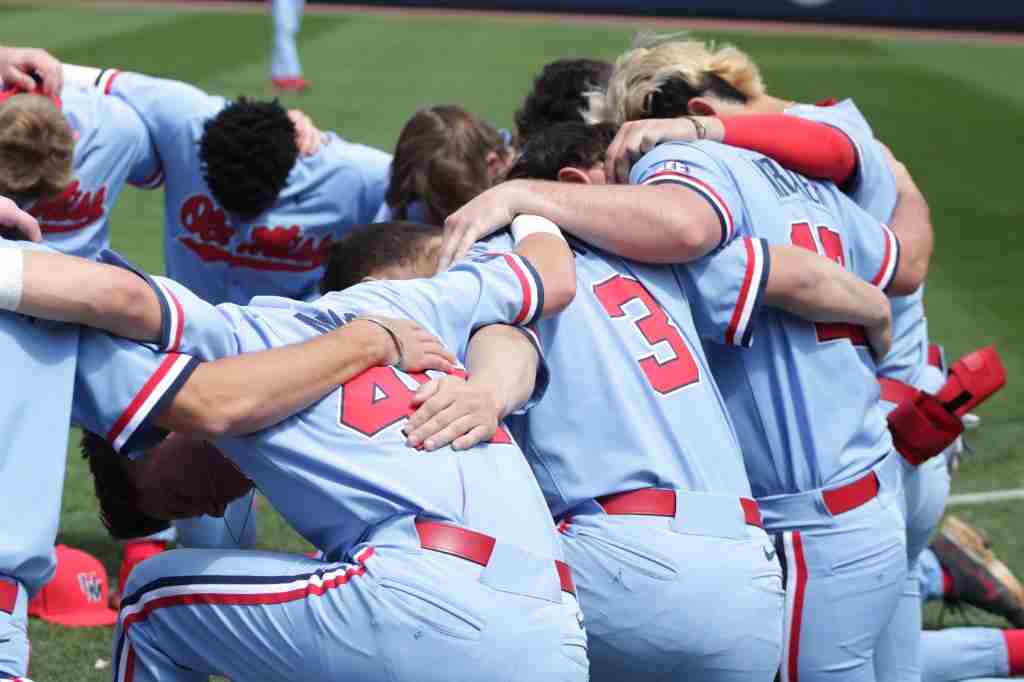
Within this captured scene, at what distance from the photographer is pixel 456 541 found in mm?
2303

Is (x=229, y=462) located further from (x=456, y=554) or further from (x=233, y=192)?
(x=233, y=192)

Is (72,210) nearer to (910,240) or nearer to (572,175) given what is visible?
(572,175)

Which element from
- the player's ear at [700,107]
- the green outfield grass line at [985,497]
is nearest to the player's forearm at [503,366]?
the player's ear at [700,107]

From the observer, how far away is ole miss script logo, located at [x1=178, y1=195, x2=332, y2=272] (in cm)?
477

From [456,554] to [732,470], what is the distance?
2.22 feet

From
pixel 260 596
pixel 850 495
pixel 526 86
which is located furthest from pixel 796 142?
pixel 526 86

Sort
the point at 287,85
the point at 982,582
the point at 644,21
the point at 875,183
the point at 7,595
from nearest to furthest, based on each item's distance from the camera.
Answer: the point at 7,595 → the point at 875,183 → the point at 982,582 → the point at 287,85 → the point at 644,21

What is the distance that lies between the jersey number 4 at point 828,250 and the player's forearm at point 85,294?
1.50 meters

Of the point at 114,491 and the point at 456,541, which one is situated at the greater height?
the point at 456,541

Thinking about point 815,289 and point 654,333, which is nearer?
point 654,333

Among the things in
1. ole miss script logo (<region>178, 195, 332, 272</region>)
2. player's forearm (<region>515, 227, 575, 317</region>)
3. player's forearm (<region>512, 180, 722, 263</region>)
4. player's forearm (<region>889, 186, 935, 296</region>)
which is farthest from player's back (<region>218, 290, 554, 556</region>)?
ole miss script logo (<region>178, 195, 332, 272</region>)

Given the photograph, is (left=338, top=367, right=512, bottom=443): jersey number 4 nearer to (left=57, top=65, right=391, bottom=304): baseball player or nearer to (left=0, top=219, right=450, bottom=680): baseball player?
(left=0, top=219, right=450, bottom=680): baseball player

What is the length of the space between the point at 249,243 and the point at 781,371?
2.41m

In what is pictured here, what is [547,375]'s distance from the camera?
2.69 metres
